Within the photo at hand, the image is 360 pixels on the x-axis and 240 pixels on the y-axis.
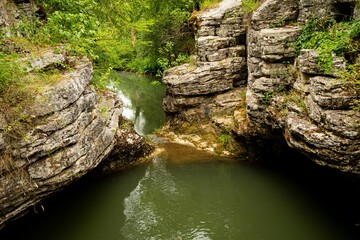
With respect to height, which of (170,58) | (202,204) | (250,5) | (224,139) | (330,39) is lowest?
(202,204)

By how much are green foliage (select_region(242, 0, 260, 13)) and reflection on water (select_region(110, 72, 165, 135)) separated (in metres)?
7.52

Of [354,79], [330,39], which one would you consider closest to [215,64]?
[330,39]

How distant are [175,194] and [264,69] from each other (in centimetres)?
584

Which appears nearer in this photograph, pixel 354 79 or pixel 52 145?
pixel 354 79

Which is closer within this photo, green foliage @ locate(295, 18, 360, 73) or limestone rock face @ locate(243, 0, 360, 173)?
limestone rock face @ locate(243, 0, 360, 173)

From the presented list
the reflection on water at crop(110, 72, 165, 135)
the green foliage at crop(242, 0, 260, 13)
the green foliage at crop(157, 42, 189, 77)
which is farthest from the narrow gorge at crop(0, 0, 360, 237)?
the reflection on water at crop(110, 72, 165, 135)

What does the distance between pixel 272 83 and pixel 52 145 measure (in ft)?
26.3

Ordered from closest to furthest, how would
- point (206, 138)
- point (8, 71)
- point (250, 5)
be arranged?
point (8, 71) < point (250, 5) < point (206, 138)

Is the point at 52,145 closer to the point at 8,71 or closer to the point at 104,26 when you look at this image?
the point at 8,71

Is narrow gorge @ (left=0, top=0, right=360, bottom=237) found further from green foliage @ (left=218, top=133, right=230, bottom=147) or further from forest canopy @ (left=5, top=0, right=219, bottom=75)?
forest canopy @ (left=5, top=0, right=219, bottom=75)

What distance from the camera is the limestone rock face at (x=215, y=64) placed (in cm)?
1473

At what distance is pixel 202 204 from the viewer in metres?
10.8

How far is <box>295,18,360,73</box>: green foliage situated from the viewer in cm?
825

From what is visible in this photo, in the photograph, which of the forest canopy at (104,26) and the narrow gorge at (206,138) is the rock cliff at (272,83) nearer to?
the narrow gorge at (206,138)
